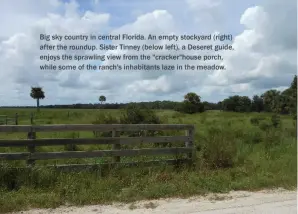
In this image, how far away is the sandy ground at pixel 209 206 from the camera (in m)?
6.20

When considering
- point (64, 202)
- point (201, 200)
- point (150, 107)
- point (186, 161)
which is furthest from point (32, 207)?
point (150, 107)

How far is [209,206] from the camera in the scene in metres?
6.55

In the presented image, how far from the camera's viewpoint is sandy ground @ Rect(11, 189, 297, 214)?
620cm

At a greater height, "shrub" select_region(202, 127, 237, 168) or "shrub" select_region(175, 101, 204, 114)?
"shrub" select_region(175, 101, 204, 114)

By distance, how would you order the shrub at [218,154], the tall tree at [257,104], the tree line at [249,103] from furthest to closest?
the tall tree at [257,104] < the tree line at [249,103] < the shrub at [218,154]

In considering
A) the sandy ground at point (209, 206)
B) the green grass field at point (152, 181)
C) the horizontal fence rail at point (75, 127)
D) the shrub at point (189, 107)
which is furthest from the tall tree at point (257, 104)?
the sandy ground at point (209, 206)

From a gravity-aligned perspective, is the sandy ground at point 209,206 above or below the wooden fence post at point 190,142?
below

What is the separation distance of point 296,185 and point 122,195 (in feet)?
13.2

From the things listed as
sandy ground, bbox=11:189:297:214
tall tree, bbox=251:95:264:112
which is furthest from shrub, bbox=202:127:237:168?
tall tree, bbox=251:95:264:112

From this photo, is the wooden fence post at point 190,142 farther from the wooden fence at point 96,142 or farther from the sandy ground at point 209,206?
the sandy ground at point 209,206

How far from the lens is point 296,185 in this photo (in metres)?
8.30

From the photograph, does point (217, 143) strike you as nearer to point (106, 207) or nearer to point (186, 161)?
point (186, 161)

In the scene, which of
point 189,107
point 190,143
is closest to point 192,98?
point 189,107

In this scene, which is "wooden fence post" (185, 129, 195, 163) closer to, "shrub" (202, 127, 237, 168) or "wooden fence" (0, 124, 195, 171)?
"wooden fence" (0, 124, 195, 171)
